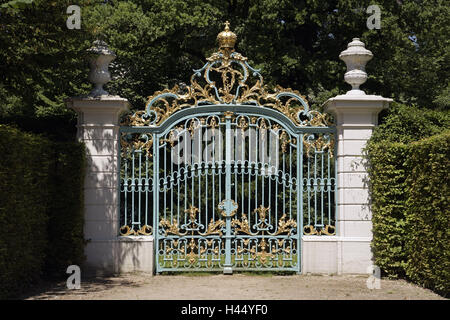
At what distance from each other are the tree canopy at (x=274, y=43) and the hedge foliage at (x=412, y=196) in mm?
5113

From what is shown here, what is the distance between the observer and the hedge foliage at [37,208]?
6.61m

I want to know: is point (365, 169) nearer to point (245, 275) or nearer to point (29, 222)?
point (245, 275)

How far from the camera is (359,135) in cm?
878

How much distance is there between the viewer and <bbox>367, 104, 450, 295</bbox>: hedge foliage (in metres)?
6.86

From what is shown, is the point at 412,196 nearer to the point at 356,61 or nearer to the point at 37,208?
the point at 356,61

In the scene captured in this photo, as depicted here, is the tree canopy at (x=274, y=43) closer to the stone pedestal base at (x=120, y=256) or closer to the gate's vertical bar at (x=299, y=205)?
the gate's vertical bar at (x=299, y=205)

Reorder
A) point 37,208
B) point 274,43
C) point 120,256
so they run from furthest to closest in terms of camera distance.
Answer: point 274,43, point 120,256, point 37,208

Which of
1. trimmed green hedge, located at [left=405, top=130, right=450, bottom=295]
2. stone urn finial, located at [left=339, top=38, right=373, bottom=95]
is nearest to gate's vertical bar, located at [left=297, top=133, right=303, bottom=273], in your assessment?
stone urn finial, located at [left=339, top=38, right=373, bottom=95]

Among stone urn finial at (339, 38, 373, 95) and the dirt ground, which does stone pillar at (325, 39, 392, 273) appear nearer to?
stone urn finial at (339, 38, 373, 95)

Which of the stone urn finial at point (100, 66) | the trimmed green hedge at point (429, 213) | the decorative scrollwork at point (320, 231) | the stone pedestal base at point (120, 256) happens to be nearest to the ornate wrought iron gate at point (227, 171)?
the decorative scrollwork at point (320, 231)

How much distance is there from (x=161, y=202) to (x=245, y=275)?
3257mm

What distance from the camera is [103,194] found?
28.6 ft

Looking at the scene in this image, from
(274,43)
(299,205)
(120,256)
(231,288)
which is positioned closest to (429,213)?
(299,205)

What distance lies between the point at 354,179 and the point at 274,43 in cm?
726
